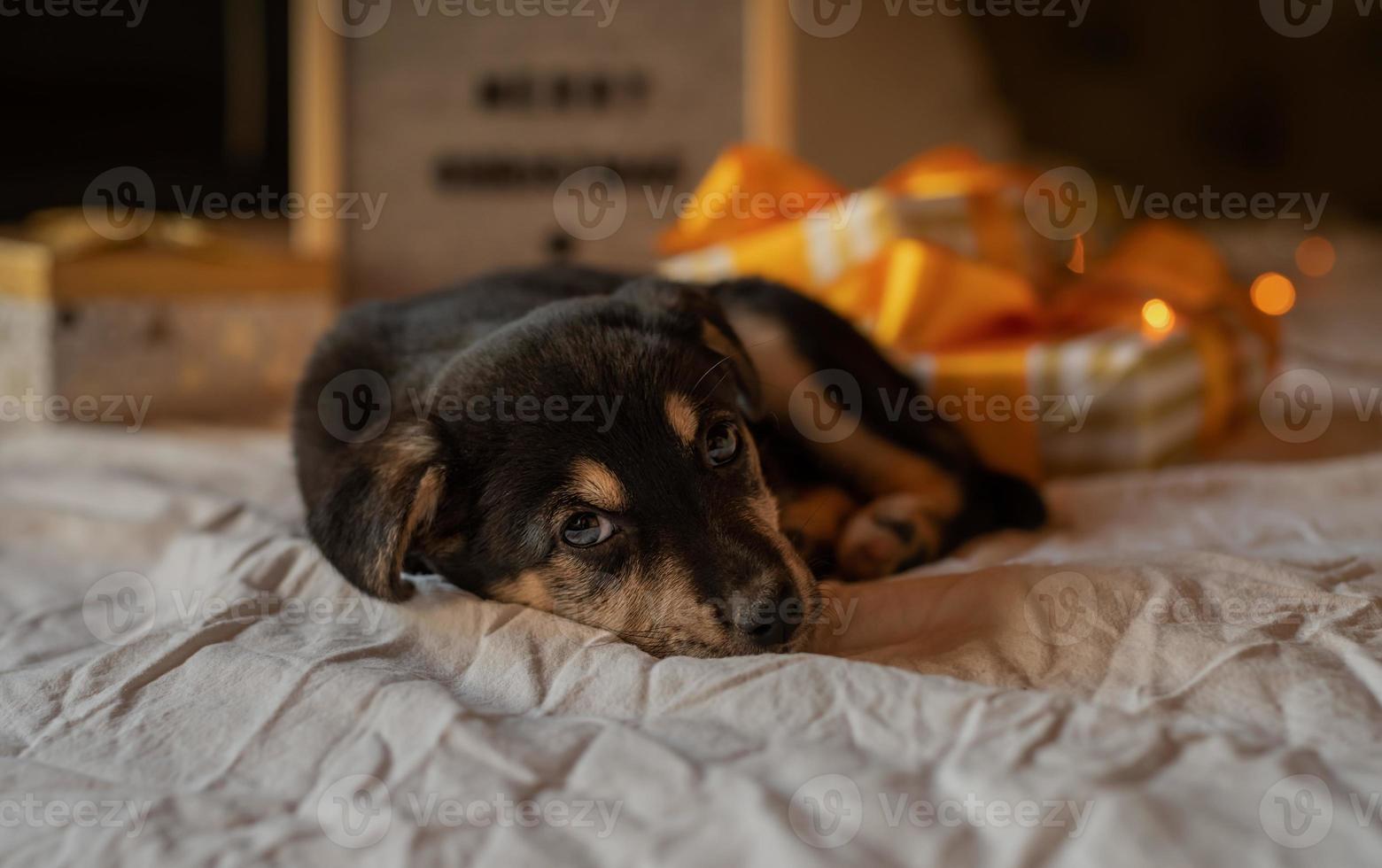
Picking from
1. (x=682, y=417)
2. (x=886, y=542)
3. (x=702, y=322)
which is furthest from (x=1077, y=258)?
(x=682, y=417)

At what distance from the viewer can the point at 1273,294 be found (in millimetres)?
3910

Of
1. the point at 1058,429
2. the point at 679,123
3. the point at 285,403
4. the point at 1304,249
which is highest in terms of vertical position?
the point at 679,123

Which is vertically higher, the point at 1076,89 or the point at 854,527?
the point at 1076,89

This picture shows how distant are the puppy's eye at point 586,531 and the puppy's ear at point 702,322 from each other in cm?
40

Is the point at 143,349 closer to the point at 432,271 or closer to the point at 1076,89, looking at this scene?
the point at 432,271

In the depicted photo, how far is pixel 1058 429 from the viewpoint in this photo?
2.60m

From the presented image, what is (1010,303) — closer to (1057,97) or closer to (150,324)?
(150,324)

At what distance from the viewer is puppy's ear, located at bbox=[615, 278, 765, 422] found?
1.86 m

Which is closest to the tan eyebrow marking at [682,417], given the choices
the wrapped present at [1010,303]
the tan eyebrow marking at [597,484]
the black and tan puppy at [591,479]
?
the black and tan puppy at [591,479]

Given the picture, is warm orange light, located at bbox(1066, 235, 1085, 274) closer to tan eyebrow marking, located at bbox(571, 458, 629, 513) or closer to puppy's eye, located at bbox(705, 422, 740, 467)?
puppy's eye, located at bbox(705, 422, 740, 467)

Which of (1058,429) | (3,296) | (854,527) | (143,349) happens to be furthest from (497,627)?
(3,296)

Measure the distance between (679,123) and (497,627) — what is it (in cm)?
337

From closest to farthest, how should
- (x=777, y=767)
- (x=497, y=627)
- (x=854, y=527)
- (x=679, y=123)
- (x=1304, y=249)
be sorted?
(x=777, y=767)
(x=497, y=627)
(x=854, y=527)
(x=679, y=123)
(x=1304, y=249)

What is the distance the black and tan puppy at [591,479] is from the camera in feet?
5.07
